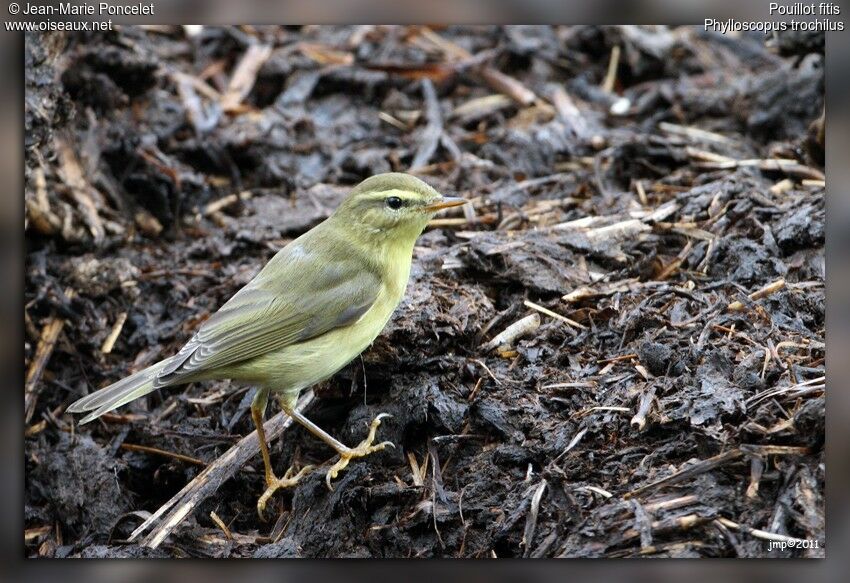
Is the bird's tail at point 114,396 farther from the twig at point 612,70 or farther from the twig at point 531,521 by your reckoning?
the twig at point 612,70

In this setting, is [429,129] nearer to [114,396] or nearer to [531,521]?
[114,396]

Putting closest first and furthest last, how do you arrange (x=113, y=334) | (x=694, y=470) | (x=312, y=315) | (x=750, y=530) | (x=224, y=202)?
(x=750, y=530)
(x=694, y=470)
(x=312, y=315)
(x=113, y=334)
(x=224, y=202)

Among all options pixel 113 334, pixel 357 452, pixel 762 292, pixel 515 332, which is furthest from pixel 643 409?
pixel 113 334

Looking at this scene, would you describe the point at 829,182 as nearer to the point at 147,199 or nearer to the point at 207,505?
the point at 207,505

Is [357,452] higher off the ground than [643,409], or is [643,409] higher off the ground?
[643,409]

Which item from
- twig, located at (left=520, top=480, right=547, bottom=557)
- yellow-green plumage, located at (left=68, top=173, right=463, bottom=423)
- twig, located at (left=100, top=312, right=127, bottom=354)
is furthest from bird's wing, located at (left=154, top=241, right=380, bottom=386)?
twig, located at (left=520, top=480, right=547, bottom=557)

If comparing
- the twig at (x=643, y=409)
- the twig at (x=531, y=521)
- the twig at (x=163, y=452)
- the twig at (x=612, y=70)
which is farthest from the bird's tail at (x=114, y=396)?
the twig at (x=612, y=70)
